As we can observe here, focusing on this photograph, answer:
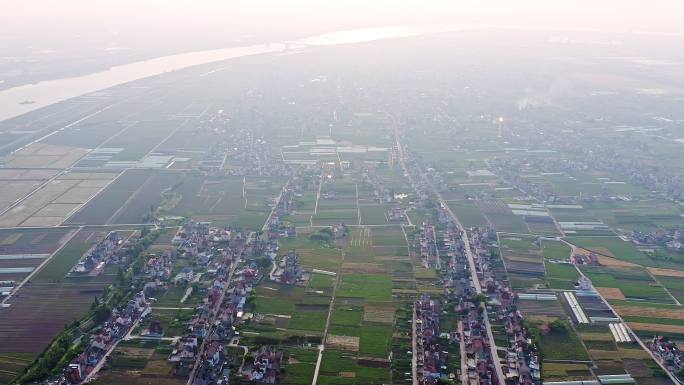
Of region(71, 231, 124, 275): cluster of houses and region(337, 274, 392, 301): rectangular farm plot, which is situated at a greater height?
region(71, 231, 124, 275): cluster of houses

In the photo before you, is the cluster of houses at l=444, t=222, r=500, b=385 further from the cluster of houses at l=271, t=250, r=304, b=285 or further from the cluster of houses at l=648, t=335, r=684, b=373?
the cluster of houses at l=271, t=250, r=304, b=285

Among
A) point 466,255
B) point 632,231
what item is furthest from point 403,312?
point 632,231

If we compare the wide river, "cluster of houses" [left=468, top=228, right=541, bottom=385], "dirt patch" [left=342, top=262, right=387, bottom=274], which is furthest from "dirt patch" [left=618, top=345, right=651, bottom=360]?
the wide river

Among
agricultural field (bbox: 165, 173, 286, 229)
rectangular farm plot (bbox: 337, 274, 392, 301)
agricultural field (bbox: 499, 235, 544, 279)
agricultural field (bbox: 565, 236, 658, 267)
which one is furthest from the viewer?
agricultural field (bbox: 165, 173, 286, 229)

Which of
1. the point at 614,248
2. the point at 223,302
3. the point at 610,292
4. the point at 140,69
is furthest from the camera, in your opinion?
the point at 140,69

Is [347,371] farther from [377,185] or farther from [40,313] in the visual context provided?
[377,185]

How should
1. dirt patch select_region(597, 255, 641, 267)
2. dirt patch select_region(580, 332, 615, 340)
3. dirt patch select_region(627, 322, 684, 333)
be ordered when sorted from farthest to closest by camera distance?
dirt patch select_region(597, 255, 641, 267)
dirt patch select_region(627, 322, 684, 333)
dirt patch select_region(580, 332, 615, 340)

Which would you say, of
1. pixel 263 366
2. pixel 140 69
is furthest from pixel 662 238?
pixel 140 69

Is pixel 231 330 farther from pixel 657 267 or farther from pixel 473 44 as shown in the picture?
pixel 473 44
